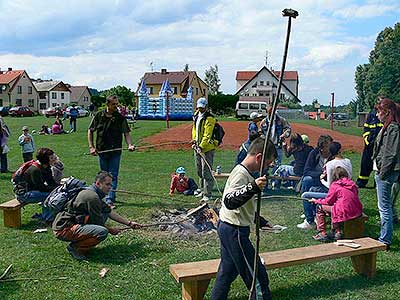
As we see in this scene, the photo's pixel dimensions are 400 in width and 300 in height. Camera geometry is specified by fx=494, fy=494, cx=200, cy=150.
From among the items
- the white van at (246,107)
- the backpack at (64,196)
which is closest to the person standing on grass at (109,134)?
the backpack at (64,196)

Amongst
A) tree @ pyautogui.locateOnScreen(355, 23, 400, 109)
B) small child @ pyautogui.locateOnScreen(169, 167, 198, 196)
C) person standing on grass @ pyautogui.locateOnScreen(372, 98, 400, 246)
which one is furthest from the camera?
tree @ pyautogui.locateOnScreen(355, 23, 400, 109)

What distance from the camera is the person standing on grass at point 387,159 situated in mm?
5449

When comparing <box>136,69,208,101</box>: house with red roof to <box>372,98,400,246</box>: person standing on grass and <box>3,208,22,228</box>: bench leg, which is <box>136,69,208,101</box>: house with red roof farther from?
<box>372,98,400,246</box>: person standing on grass

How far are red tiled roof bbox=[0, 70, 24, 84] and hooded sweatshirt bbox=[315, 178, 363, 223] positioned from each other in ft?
252

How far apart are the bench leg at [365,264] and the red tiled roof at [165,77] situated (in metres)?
59.5

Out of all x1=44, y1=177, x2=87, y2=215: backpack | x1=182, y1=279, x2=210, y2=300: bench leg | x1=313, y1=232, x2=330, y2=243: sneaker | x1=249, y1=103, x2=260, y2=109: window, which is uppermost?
A: x1=249, y1=103, x2=260, y2=109: window

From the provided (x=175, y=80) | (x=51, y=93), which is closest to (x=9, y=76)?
(x=51, y=93)

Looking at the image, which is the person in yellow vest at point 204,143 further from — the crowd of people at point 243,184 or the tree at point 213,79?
the tree at point 213,79

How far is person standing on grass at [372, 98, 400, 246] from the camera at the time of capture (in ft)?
17.9

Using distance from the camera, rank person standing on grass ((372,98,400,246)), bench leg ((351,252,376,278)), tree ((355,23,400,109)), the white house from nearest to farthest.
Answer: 1. bench leg ((351,252,376,278))
2. person standing on grass ((372,98,400,246))
3. tree ((355,23,400,109))
4. the white house

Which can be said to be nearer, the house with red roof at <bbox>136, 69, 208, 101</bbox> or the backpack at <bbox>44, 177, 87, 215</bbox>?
the backpack at <bbox>44, 177, 87, 215</bbox>

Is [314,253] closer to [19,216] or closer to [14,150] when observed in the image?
[19,216]

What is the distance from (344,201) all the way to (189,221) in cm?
221

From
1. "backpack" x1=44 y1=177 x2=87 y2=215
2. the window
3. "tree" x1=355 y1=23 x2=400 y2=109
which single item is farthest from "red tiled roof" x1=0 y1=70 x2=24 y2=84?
"backpack" x1=44 y1=177 x2=87 y2=215
